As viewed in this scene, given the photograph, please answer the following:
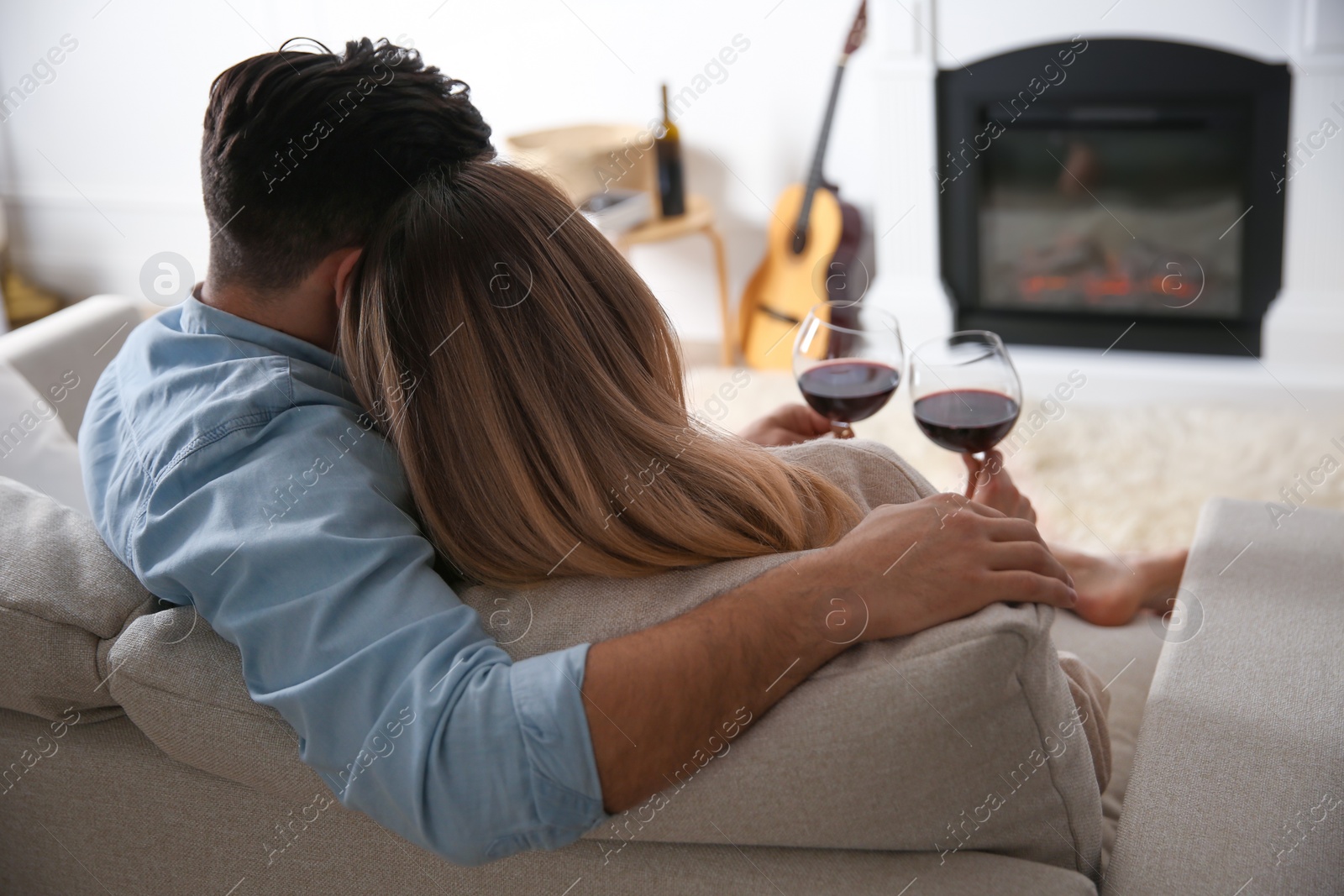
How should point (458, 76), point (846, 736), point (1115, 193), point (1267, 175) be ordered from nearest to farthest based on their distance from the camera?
point (846, 736), point (1267, 175), point (1115, 193), point (458, 76)

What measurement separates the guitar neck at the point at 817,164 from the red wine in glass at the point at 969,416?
222 centimetres

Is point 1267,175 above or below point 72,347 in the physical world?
below

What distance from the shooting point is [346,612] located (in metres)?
0.89

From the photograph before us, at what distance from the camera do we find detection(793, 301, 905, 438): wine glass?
1256 mm

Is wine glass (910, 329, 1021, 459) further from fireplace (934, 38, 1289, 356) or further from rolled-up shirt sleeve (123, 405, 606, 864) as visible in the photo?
fireplace (934, 38, 1289, 356)

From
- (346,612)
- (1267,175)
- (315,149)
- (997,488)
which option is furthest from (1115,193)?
(346,612)

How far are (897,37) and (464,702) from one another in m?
2.72

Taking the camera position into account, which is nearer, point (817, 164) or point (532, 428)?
point (532, 428)

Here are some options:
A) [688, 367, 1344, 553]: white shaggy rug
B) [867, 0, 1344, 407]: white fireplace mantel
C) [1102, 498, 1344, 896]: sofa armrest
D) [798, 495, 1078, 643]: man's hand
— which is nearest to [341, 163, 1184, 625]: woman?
[798, 495, 1078, 643]: man's hand

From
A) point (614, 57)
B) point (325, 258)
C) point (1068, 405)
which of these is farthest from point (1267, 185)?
point (325, 258)

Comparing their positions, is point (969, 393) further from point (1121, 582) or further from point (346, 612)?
point (346, 612)

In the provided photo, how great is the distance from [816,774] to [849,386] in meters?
0.53

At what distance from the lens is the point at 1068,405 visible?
123 inches

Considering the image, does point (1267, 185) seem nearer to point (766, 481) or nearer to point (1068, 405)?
point (1068, 405)
